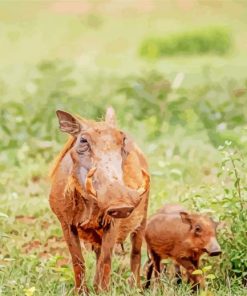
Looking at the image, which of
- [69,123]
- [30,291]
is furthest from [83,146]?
[30,291]

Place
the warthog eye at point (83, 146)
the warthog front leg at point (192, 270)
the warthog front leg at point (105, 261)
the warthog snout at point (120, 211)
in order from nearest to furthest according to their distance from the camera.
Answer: the warthog snout at point (120, 211)
the warthog eye at point (83, 146)
the warthog front leg at point (105, 261)
the warthog front leg at point (192, 270)

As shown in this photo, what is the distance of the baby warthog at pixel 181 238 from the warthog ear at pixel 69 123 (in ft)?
3.43

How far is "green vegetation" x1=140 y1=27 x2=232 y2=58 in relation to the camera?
20.1 m

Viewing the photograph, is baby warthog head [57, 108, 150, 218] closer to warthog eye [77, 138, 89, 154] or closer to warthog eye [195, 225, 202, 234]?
warthog eye [77, 138, 89, 154]

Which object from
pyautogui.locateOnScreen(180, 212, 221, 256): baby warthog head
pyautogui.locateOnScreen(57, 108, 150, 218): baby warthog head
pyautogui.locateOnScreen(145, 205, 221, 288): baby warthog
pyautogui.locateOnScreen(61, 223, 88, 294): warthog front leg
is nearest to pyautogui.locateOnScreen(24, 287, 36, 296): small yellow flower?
pyautogui.locateOnScreen(61, 223, 88, 294): warthog front leg

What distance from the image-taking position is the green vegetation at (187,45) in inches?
793

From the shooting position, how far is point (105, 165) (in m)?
7.04

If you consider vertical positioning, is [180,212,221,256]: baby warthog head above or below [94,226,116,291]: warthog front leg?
above

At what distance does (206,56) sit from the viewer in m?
20.0

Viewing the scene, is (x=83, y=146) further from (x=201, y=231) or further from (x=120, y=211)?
(x=201, y=231)

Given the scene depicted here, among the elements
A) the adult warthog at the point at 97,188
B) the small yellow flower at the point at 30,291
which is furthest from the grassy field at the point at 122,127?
the adult warthog at the point at 97,188

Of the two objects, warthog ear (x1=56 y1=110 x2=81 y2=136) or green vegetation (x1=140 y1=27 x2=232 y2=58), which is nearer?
warthog ear (x1=56 y1=110 x2=81 y2=136)

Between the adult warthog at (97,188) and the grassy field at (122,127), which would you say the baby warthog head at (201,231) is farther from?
the adult warthog at (97,188)

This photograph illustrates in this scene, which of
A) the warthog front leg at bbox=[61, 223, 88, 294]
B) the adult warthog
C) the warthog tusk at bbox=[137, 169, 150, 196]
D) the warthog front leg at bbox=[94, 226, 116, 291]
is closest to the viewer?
the adult warthog
